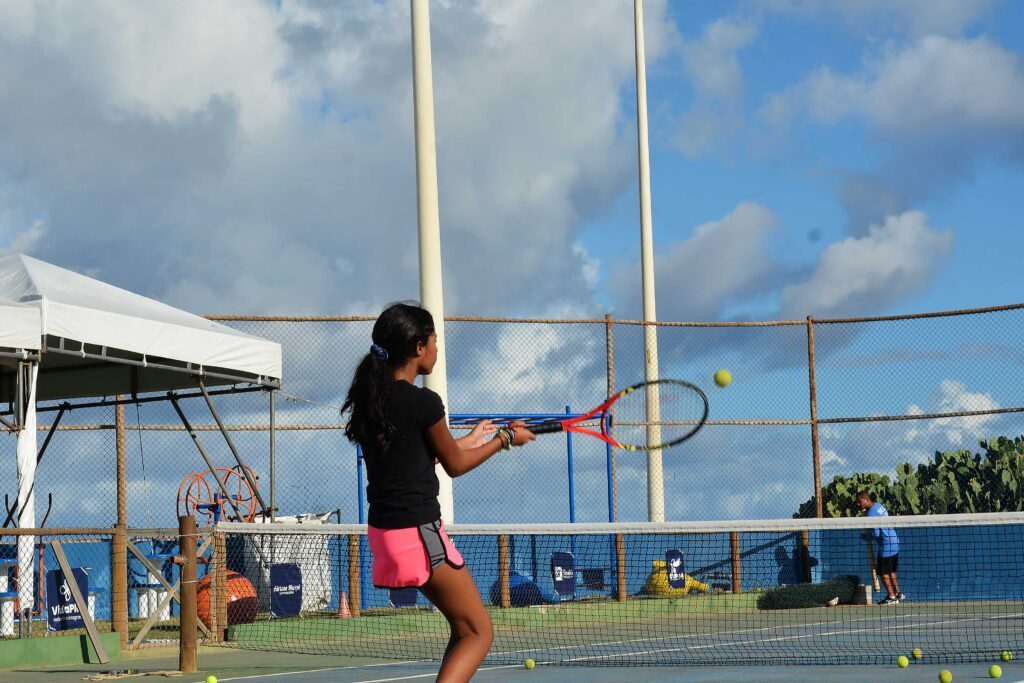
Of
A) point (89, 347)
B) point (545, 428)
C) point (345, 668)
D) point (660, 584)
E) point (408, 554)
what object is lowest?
point (345, 668)

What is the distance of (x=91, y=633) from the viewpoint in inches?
429

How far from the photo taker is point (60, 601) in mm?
11539

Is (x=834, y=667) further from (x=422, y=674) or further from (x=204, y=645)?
(x=204, y=645)

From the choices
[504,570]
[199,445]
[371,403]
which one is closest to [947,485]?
[504,570]

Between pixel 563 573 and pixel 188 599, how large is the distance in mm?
5695

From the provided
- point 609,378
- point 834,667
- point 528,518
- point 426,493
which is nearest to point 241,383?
point 528,518

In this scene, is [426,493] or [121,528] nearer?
[426,493]

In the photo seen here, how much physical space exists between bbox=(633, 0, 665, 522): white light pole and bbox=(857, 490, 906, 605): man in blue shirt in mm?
2443

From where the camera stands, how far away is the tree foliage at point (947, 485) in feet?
56.9

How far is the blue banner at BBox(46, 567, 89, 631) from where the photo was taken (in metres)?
11.4

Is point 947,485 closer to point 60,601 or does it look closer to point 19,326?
point 60,601

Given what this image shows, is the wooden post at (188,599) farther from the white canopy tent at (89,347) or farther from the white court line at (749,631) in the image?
the white court line at (749,631)

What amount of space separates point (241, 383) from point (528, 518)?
3.43m

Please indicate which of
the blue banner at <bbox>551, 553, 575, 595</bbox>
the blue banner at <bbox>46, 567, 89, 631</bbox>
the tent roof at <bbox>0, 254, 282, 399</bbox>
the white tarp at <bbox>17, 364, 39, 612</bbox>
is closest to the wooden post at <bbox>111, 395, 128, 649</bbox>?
the blue banner at <bbox>46, 567, 89, 631</bbox>
